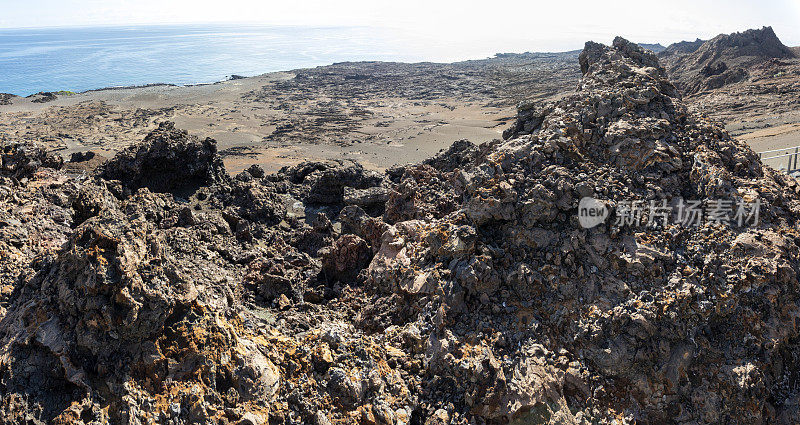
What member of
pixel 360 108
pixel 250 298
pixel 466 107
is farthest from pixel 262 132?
pixel 250 298

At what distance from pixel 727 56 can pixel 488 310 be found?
149 feet

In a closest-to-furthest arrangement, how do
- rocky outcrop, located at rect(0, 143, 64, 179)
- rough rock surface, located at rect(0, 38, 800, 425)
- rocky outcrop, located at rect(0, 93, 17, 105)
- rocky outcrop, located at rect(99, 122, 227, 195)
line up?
rough rock surface, located at rect(0, 38, 800, 425)
rocky outcrop, located at rect(0, 143, 64, 179)
rocky outcrop, located at rect(99, 122, 227, 195)
rocky outcrop, located at rect(0, 93, 17, 105)

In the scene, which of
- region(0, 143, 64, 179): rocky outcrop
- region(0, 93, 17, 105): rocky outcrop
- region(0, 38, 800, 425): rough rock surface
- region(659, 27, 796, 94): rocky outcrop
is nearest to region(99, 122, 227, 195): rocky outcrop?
region(0, 143, 64, 179): rocky outcrop

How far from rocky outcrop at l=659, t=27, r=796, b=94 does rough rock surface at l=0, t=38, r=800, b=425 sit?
1303 inches

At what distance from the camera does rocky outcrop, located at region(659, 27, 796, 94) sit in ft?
112

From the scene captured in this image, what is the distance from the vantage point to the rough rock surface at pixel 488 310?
11.5 feet

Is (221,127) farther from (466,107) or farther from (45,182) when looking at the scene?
(45,182)

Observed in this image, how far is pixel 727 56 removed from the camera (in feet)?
126

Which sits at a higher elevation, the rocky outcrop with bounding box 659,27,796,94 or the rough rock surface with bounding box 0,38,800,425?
the rocky outcrop with bounding box 659,27,796,94

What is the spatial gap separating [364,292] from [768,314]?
4.31 metres

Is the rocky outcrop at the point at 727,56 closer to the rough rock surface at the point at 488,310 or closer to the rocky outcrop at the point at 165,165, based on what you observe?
the rough rock surface at the point at 488,310

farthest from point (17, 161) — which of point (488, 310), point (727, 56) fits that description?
point (727, 56)

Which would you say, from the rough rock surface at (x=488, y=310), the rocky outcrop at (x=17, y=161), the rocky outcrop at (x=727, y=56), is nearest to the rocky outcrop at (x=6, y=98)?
the rocky outcrop at (x=17, y=161)

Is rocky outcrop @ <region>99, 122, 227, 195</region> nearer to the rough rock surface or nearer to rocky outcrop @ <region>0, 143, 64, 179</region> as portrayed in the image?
rocky outcrop @ <region>0, 143, 64, 179</region>
